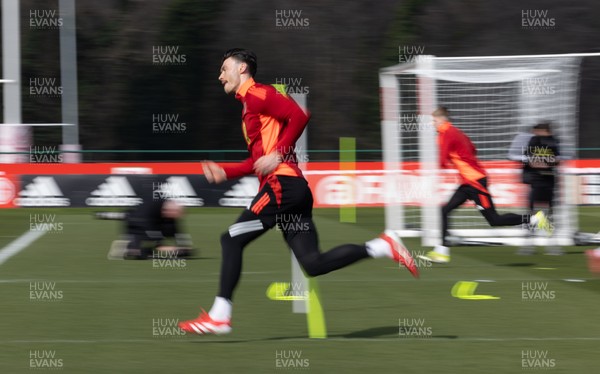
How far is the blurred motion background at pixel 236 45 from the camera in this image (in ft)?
145

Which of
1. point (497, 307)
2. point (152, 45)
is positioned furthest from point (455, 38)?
point (497, 307)

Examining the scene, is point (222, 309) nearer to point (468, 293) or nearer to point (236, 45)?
point (468, 293)

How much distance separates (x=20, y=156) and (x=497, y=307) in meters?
17.4

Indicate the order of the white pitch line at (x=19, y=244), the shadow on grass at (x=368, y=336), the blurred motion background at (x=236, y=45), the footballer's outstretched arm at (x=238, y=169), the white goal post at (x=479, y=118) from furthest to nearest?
the blurred motion background at (x=236, y=45) < the white goal post at (x=479, y=118) < the white pitch line at (x=19, y=244) < the shadow on grass at (x=368, y=336) < the footballer's outstretched arm at (x=238, y=169)

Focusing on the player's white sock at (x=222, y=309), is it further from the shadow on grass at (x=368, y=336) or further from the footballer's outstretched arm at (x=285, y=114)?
the footballer's outstretched arm at (x=285, y=114)

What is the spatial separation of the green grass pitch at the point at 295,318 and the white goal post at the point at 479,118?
55.8 inches

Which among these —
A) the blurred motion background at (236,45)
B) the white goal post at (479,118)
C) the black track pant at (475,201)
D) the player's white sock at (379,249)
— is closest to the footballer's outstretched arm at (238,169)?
the player's white sock at (379,249)

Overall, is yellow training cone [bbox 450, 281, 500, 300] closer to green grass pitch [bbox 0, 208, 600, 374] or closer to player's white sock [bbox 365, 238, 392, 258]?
green grass pitch [bbox 0, 208, 600, 374]

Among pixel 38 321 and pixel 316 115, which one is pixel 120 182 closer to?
pixel 38 321

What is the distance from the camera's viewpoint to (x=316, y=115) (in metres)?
46.6

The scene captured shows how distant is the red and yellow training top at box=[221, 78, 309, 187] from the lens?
772cm

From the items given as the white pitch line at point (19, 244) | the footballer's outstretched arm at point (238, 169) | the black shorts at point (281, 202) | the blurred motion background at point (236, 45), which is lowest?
the white pitch line at point (19, 244)

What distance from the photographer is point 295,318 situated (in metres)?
9.14

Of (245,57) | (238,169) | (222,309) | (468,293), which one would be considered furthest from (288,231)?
(468,293)
